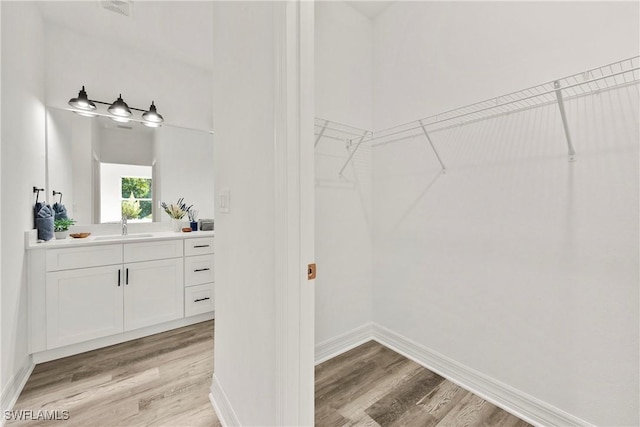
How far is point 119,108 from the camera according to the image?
2445 millimetres

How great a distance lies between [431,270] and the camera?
1892 mm

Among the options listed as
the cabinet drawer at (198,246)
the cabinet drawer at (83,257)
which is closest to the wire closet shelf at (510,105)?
the cabinet drawer at (198,246)

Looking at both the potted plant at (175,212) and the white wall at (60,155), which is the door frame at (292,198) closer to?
the potted plant at (175,212)

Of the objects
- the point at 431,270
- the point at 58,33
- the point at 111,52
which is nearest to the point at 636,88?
the point at 431,270

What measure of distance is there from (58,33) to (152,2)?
A: 38.9 inches

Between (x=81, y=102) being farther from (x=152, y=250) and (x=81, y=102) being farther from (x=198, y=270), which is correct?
(x=198, y=270)

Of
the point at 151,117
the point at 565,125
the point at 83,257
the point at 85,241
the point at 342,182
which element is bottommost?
the point at 83,257

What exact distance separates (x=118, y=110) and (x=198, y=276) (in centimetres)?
169

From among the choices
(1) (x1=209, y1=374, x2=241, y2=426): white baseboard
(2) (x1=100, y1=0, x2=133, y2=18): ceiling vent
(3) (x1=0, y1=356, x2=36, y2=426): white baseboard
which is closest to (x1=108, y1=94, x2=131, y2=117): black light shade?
Result: (2) (x1=100, y1=0, x2=133, y2=18): ceiling vent

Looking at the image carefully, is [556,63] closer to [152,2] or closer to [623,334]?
[623,334]

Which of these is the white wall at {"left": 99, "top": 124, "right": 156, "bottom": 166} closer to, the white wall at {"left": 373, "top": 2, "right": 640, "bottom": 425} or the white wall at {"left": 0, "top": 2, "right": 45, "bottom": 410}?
the white wall at {"left": 0, "top": 2, "right": 45, "bottom": 410}

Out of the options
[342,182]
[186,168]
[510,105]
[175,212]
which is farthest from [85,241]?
[510,105]

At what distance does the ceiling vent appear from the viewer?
6.48ft

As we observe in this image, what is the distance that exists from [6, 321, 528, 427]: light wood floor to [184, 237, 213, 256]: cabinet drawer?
82cm
